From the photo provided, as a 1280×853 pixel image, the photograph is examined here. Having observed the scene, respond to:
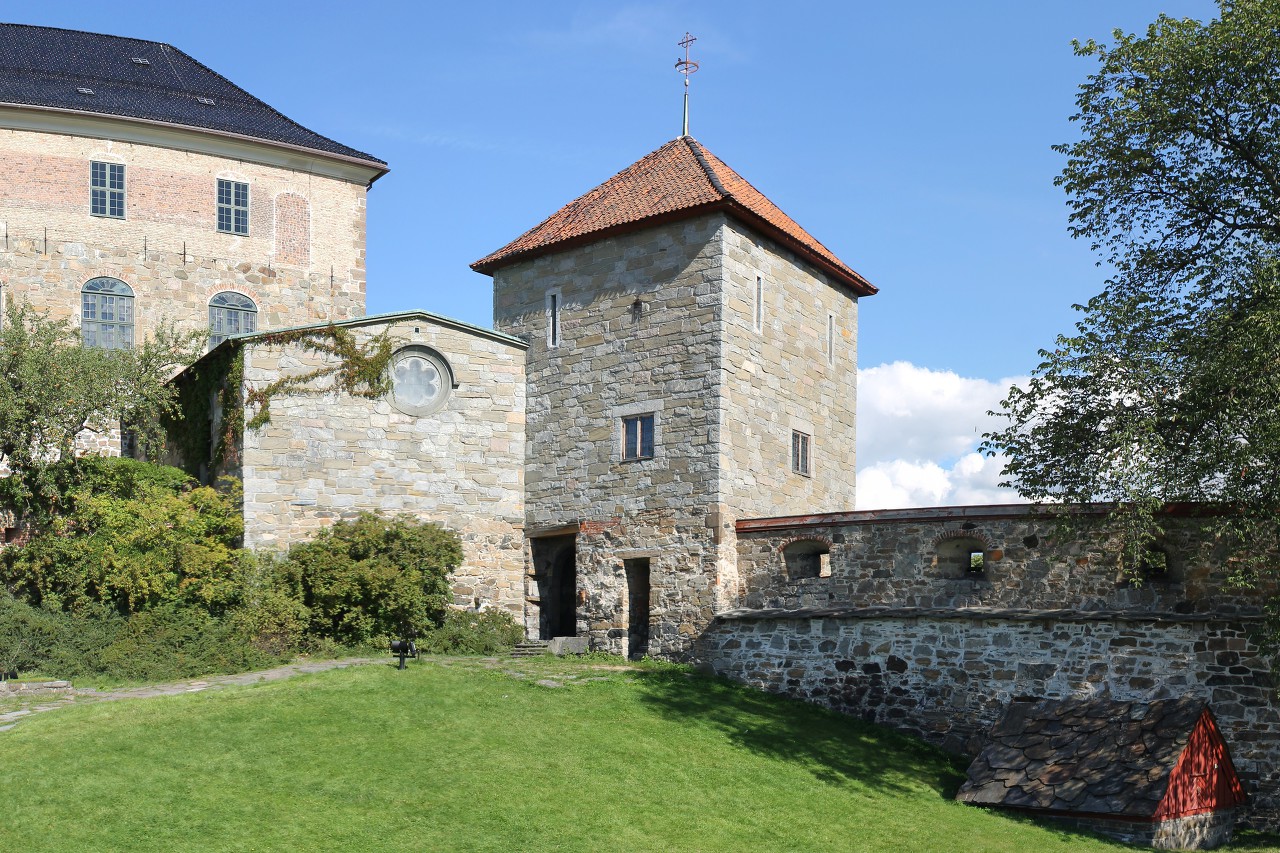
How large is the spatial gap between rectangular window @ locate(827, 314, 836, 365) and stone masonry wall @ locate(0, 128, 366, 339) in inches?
502

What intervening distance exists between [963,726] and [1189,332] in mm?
6608

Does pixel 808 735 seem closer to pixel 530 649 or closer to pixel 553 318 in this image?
pixel 530 649

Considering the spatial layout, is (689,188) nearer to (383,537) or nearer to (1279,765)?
(383,537)

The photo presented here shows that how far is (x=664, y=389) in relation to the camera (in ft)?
80.3

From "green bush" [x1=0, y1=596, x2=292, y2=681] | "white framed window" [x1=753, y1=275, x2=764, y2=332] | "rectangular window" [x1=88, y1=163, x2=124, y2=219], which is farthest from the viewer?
"rectangular window" [x1=88, y1=163, x2=124, y2=219]

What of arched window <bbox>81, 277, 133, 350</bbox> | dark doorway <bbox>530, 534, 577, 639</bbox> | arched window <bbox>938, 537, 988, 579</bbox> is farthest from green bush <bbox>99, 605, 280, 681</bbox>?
arched window <bbox>81, 277, 133, 350</bbox>

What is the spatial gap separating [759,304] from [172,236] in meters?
15.0

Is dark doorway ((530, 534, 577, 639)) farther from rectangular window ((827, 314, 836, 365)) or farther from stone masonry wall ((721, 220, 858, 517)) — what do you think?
rectangular window ((827, 314, 836, 365))

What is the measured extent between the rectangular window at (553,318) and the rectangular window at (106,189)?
11.8m

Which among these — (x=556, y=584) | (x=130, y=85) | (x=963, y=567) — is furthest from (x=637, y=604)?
(x=130, y=85)

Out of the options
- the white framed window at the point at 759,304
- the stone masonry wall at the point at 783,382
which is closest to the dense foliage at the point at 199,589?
the stone masonry wall at the point at 783,382

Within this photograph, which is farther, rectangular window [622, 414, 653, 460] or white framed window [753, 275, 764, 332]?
white framed window [753, 275, 764, 332]

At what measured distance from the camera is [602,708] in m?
20.0

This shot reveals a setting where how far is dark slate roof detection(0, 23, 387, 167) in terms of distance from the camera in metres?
32.1
